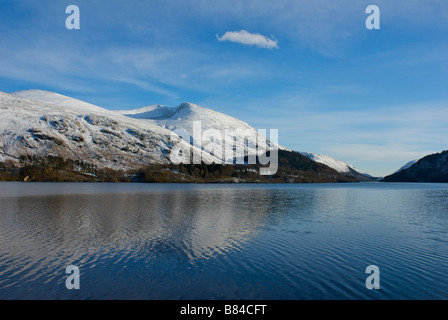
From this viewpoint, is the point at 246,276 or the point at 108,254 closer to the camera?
the point at 246,276

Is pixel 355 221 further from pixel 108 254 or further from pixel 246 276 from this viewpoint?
pixel 108 254

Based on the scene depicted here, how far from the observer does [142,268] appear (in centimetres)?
2634

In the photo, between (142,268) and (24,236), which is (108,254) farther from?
(24,236)
